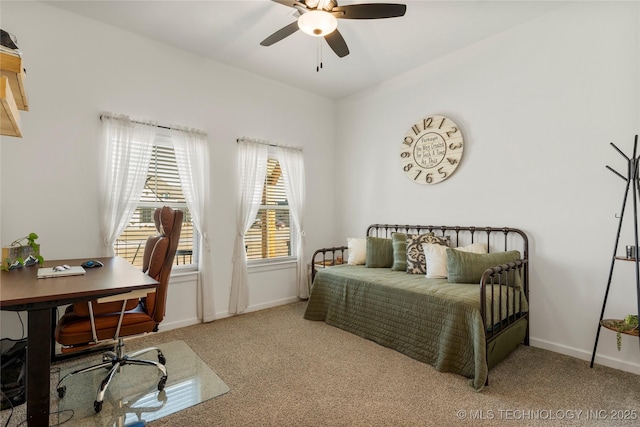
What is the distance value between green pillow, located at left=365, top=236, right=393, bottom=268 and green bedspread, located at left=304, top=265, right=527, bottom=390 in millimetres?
114

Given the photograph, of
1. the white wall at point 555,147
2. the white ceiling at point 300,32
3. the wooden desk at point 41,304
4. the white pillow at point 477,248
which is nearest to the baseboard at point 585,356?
the white wall at point 555,147

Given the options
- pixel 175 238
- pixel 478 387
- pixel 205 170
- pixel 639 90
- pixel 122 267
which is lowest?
pixel 478 387

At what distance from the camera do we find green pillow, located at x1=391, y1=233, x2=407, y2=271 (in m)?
3.32

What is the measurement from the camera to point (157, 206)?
312cm

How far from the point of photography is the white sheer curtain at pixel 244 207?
139 inches

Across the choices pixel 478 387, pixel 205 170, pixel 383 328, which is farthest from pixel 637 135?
pixel 205 170

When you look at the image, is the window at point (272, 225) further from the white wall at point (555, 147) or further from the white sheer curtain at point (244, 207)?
the white wall at point (555, 147)

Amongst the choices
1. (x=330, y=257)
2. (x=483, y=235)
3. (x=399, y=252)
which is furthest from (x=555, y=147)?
(x=330, y=257)

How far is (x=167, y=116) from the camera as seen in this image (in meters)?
3.12

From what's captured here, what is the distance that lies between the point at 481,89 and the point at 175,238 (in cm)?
302

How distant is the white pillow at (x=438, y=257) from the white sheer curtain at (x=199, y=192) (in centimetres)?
221

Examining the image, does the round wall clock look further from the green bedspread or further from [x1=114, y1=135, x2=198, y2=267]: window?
[x1=114, y1=135, x2=198, y2=267]: window

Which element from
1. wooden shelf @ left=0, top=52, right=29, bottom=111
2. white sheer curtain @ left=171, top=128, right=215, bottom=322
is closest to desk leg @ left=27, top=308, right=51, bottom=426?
wooden shelf @ left=0, top=52, right=29, bottom=111

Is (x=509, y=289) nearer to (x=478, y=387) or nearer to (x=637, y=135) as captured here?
(x=478, y=387)
